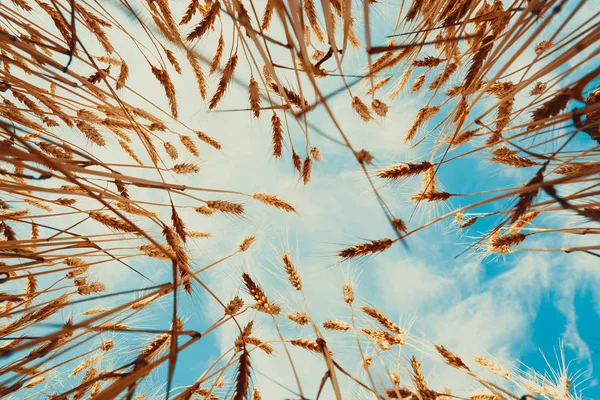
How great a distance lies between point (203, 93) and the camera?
264 cm

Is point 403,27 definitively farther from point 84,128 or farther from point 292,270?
point 84,128

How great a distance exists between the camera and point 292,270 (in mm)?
2133

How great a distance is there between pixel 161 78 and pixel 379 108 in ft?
5.24

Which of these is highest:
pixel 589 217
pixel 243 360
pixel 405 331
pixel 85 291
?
pixel 85 291

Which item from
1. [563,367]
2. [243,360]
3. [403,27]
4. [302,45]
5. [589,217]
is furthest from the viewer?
[563,367]

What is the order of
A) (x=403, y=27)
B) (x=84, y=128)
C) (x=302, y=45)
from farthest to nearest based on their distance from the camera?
1. (x=84, y=128)
2. (x=403, y=27)
3. (x=302, y=45)

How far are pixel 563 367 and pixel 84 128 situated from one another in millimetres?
3603

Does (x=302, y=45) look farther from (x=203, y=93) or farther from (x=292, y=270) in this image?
A: (x=203, y=93)

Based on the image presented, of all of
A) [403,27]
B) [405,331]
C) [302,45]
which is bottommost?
[405,331]

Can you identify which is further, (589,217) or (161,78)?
(161,78)

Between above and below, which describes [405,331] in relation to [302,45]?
below

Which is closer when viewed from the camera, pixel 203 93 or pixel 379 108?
pixel 379 108

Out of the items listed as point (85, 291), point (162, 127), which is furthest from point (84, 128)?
point (85, 291)

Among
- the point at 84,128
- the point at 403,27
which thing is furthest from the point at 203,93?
the point at 403,27
